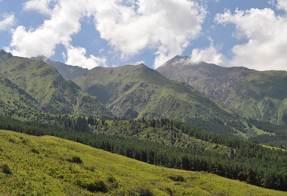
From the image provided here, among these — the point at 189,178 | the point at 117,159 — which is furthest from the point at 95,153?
the point at 189,178

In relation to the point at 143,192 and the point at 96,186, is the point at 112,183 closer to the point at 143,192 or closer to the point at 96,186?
the point at 143,192

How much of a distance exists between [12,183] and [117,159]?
103 metres

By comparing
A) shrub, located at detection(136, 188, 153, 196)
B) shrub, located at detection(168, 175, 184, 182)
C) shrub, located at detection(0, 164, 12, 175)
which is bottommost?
shrub, located at detection(168, 175, 184, 182)

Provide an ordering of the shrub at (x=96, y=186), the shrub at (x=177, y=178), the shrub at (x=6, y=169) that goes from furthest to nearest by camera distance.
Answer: the shrub at (x=177, y=178), the shrub at (x=96, y=186), the shrub at (x=6, y=169)

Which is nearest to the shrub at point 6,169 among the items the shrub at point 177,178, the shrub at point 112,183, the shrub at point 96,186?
the shrub at point 96,186

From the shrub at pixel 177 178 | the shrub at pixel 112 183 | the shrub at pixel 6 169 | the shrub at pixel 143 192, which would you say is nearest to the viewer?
the shrub at pixel 6 169

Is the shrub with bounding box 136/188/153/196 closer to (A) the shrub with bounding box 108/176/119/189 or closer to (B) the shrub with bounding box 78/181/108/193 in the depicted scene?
(A) the shrub with bounding box 108/176/119/189

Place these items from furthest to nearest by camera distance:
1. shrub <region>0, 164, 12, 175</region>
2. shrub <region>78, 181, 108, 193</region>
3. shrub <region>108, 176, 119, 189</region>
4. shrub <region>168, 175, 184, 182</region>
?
1. shrub <region>168, 175, 184, 182</region>
2. shrub <region>108, 176, 119, 189</region>
3. shrub <region>78, 181, 108, 193</region>
4. shrub <region>0, 164, 12, 175</region>

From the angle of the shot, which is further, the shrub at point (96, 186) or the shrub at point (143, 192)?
the shrub at point (143, 192)

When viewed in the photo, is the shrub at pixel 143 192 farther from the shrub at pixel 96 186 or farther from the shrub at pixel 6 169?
the shrub at pixel 6 169

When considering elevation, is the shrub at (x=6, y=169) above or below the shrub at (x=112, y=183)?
above

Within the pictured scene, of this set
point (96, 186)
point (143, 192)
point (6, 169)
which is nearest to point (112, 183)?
point (143, 192)

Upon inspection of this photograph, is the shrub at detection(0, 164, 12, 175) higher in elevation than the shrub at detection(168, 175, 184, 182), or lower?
higher

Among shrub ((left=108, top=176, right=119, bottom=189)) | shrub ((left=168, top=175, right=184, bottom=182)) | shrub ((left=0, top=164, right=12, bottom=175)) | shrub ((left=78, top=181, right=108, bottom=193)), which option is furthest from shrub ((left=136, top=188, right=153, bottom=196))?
shrub ((left=168, top=175, right=184, bottom=182))
